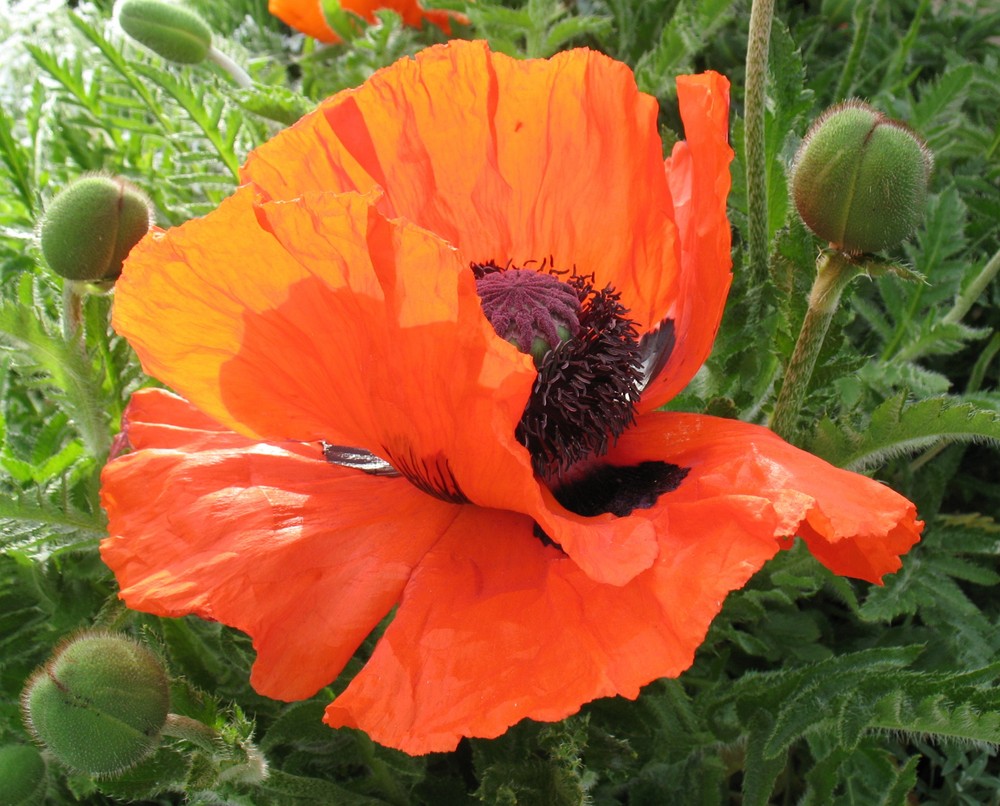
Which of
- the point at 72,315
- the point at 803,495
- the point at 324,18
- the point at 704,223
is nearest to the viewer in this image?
the point at 803,495

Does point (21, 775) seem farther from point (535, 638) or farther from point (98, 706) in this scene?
point (535, 638)

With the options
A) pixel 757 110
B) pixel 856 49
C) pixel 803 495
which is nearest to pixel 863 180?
pixel 757 110

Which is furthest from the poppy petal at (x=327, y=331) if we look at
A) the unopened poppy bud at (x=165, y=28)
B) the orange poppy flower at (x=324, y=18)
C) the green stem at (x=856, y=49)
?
the orange poppy flower at (x=324, y=18)

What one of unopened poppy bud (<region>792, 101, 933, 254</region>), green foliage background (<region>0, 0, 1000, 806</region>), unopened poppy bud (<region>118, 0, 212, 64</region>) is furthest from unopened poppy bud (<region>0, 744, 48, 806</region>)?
unopened poppy bud (<region>118, 0, 212, 64</region>)

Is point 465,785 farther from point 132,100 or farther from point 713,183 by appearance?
point 132,100

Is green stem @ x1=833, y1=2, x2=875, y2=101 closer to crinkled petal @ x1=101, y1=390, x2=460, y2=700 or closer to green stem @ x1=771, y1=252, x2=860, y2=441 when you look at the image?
green stem @ x1=771, y1=252, x2=860, y2=441

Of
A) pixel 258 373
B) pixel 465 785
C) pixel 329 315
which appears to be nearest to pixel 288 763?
pixel 465 785

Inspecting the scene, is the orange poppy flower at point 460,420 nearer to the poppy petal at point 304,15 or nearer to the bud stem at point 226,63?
the bud stem at point 226,63
